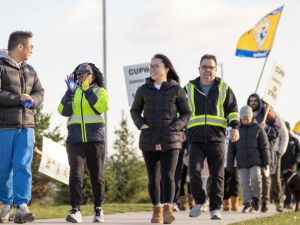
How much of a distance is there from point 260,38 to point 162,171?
38.8 ft

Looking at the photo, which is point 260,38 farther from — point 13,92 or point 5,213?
point 5,213

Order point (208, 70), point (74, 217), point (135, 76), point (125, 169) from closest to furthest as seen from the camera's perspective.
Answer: point (74, 217) → point (208, 70) → point (135, 76) → point (125, 169)

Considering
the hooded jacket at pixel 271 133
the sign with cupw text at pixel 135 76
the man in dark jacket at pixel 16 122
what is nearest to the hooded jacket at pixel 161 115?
the man in dark jacket at pixel 16 122

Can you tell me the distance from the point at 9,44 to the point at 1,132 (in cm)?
109

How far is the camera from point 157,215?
836cm

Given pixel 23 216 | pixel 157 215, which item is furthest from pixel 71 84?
pixel 157 215

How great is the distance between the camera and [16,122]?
774 cm

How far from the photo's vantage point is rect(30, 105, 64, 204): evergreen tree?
17625 mm

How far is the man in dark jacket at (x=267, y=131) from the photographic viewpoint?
519 inches

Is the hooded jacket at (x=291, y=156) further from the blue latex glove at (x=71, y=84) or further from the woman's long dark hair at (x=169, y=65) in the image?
the blue latex glove at (x=71, y=84)

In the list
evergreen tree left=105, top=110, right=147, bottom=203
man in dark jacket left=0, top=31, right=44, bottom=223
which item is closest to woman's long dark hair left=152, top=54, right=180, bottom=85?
man in dark jacket left=0, top=31, right=44, bottom=223

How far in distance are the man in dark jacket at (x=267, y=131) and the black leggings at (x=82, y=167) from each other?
17.8 ft

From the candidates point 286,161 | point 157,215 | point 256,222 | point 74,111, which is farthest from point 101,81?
point 286,161

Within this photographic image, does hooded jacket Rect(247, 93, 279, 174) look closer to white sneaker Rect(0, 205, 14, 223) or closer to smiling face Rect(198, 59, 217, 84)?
smiling face Rect(198, 59, 217, 84)
